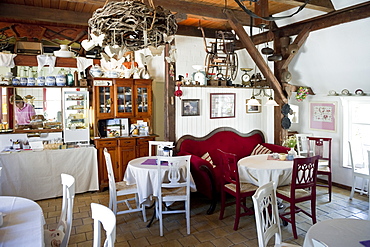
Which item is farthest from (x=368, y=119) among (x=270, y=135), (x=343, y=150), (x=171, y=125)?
(x=171, y=125)

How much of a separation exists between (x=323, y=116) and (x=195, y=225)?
11.8 ft

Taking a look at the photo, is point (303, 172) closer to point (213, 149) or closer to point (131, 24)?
point (213, 149)

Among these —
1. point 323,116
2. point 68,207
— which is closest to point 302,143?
point 323,116

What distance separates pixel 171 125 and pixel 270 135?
Result: 2.29 m

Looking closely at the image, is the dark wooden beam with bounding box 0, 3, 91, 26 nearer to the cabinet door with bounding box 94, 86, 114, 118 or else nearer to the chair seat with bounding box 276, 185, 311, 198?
the cabinet door with bounding box 94, 86, 114, 118

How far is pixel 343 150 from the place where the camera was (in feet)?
17.7

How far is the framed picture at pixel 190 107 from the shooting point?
5280 millimetres

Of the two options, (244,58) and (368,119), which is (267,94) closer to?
(244,58)

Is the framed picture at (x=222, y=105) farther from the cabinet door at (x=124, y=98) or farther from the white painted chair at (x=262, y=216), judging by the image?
the white painted chair at (x=262, y=216)

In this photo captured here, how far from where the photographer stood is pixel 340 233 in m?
1.98

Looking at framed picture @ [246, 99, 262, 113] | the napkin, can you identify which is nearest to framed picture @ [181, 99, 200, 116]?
framed picture @ [246, 99, 262, 113]

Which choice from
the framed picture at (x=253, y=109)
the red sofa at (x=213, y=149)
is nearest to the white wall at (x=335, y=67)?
the framed picture at (x=253, y=109)

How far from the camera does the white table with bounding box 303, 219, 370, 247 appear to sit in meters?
1.87

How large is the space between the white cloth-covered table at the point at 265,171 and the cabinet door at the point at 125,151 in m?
2.26
